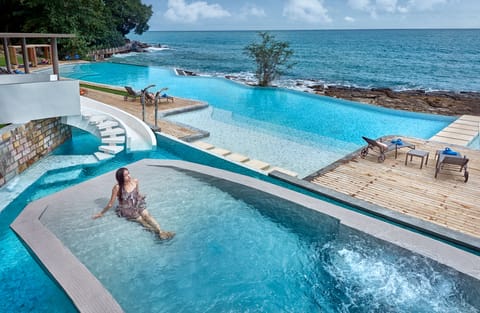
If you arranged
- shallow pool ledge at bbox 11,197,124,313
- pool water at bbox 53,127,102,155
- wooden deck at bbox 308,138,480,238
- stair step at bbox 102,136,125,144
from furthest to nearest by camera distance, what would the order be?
1. pool water at bbox 53,127,102,155
2. stair step at bbox 102,136,125,144
3. wooden deck at bbox 308,138,480,238
4. shallow pool ledge at bbox 11,197,124,313

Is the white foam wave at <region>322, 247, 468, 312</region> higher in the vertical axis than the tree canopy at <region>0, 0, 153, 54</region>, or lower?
lower

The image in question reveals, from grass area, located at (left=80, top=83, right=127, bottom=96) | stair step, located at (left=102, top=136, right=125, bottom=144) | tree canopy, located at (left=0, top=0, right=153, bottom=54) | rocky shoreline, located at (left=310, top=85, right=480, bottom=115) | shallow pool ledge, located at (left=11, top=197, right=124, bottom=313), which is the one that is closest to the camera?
shallow pool ledge, located at (left=11, top=197, right=124, bottom=313)

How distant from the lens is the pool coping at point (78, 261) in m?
3.12

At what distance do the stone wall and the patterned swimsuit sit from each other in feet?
10.8

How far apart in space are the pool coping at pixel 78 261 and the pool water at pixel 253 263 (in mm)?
105

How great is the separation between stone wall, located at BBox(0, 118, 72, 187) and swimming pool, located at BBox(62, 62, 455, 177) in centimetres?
396

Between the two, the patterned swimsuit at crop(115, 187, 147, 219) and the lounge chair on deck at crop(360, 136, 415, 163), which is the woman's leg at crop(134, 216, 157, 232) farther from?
the lounge chair on deck at crop(360, 136, 415, 163)

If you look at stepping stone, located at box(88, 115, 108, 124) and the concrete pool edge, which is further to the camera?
stepping stone, located at box(88, 115, 108, 124)

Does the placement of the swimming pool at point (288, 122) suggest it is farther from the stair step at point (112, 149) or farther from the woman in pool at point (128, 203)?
the woman in pool at point (128, 203)

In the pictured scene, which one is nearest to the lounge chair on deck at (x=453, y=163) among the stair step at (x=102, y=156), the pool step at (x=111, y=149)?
the pool step at (x=111, y=149)

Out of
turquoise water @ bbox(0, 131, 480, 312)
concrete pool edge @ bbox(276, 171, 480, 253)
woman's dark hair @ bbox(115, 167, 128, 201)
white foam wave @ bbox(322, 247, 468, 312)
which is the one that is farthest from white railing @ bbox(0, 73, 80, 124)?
white foam wave @ bbox(322, 247, 468, 312)

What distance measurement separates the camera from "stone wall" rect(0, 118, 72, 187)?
653 cm

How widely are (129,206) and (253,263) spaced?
186 centimetres

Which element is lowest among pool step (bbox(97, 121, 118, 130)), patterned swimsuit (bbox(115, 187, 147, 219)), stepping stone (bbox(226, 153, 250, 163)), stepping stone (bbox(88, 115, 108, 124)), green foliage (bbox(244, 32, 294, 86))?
stepping stone (bbox(226, 153, 250, 163))
